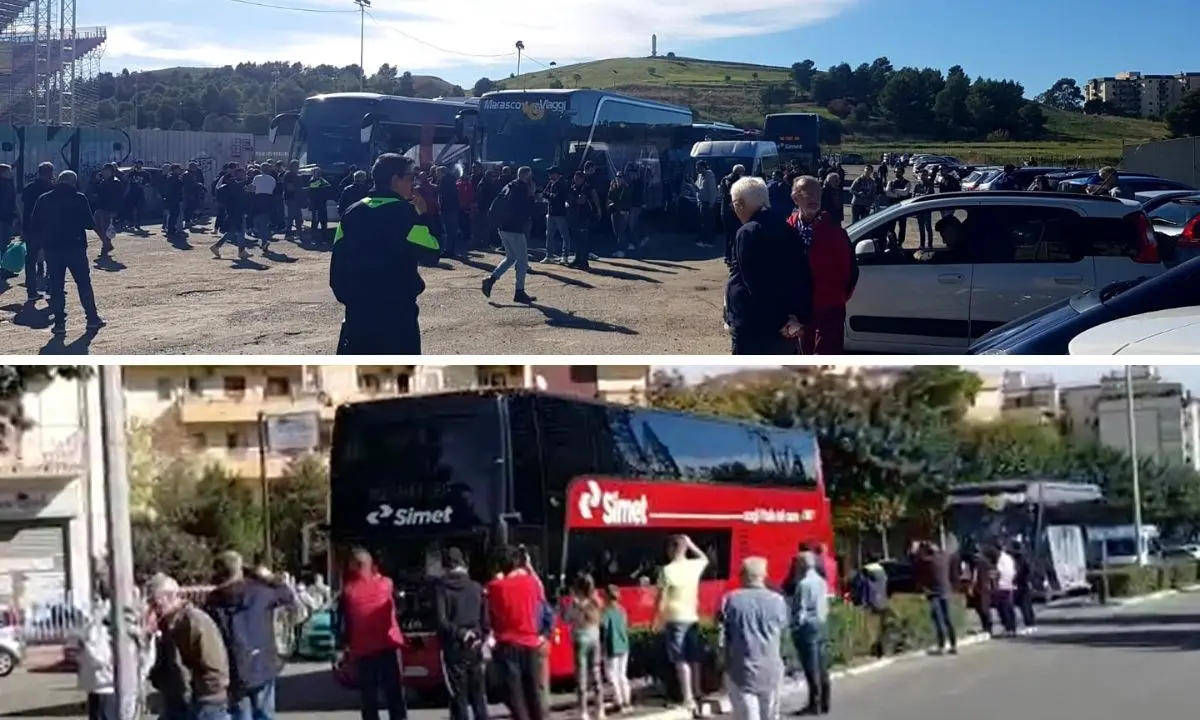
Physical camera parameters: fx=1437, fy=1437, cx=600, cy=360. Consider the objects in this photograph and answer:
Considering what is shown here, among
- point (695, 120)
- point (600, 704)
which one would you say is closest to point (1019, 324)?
point (695, 120)

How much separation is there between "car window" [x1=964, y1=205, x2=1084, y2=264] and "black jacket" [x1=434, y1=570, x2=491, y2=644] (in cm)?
298

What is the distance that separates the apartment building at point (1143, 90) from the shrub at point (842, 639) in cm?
216

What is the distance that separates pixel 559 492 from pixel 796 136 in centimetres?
227

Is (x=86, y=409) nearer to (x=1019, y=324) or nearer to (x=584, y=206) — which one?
(x=584, y=206)

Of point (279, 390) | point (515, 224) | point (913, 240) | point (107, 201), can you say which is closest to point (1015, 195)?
point (913, 240)

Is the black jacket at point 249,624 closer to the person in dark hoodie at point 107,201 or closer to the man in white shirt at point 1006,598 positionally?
the man in white shirt at point 1006,598

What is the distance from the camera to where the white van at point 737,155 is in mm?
5391

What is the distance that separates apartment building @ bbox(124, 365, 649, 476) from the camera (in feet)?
12.9

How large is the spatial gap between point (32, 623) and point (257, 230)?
223 cm

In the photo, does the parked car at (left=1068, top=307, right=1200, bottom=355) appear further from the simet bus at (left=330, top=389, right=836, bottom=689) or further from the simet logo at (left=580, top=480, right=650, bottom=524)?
the simet logo at (left=580, top=480, right=650, bottom=524)

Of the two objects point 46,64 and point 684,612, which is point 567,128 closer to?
point 46,64

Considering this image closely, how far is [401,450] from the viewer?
3.87 m

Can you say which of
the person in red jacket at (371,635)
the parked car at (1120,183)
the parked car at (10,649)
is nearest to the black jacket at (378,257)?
the person in red jacket at (371,635)

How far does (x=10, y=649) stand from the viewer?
3.97m
